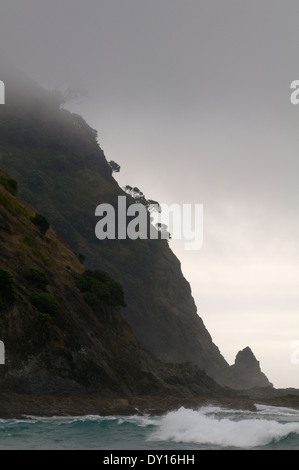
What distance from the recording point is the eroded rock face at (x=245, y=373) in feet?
415

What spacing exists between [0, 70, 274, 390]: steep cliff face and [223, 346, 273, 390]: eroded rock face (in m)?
3.60

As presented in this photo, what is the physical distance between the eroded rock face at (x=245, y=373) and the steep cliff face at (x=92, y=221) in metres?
3.60

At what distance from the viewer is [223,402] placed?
60.2 metres

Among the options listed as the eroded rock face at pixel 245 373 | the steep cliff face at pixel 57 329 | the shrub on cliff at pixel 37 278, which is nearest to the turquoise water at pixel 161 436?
the steep cliff face at pixel 57 329

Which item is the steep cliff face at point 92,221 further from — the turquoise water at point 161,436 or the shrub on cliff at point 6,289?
the turquoise water at point 161,436

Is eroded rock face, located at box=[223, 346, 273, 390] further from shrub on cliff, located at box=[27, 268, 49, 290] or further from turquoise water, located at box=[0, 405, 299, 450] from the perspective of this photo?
turquoise water, located at box=[0, 405, 299, 450]

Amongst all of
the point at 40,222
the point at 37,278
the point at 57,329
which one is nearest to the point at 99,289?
the point at 40,222

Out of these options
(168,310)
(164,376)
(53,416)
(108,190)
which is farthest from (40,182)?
(53,416)

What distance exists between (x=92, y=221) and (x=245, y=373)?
5946 centimetres

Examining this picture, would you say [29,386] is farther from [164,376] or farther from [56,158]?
[56,158]

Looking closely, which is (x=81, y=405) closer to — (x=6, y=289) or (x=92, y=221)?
(x=6, y=289)

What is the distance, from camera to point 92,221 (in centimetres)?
11381

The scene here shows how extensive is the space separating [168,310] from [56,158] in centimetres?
4716

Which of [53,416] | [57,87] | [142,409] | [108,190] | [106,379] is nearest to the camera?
[53,416]
